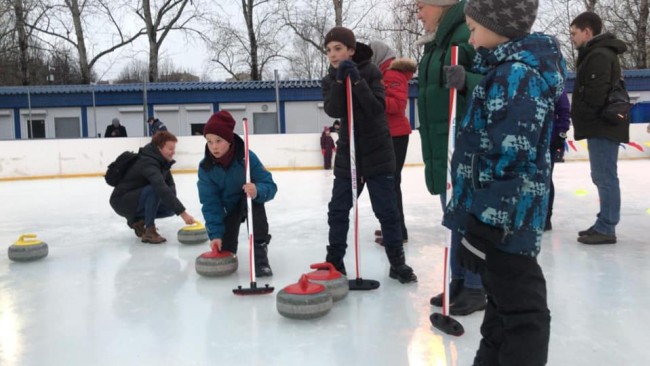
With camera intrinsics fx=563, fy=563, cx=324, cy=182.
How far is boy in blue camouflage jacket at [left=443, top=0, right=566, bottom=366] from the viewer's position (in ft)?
4.73

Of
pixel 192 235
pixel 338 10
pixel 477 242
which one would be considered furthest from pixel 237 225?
pixel 338 10

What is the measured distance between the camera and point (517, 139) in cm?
143

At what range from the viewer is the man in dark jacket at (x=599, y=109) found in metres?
3.54

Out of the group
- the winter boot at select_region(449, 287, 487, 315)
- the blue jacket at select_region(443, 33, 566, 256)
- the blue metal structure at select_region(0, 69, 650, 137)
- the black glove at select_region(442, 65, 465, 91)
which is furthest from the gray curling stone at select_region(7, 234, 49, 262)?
the blue metal structure at select_region(0, 69, 650, 137)

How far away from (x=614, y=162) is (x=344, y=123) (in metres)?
1.94

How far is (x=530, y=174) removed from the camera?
1.47 meters

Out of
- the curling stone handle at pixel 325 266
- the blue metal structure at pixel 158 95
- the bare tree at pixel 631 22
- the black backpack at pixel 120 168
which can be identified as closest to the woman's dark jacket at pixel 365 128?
the curling stone handle at pixel 325 266

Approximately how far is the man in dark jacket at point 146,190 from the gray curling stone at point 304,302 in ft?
6.37

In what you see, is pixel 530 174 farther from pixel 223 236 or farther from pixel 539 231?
pixel 223 236

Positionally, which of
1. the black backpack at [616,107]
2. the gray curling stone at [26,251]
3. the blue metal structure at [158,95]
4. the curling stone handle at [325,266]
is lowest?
the gray curling stone at [26,251]

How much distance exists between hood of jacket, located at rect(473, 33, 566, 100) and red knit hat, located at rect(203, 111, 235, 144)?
70.2 inches

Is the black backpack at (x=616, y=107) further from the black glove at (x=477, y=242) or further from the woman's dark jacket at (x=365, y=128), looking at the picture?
the black glove at (x=477, y=242)

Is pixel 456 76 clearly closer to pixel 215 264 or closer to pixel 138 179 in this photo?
pixel 215 264

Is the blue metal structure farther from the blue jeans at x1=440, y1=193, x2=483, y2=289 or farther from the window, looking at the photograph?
the blue jeans at x1=440, y1=193, x2=483, y2=289
